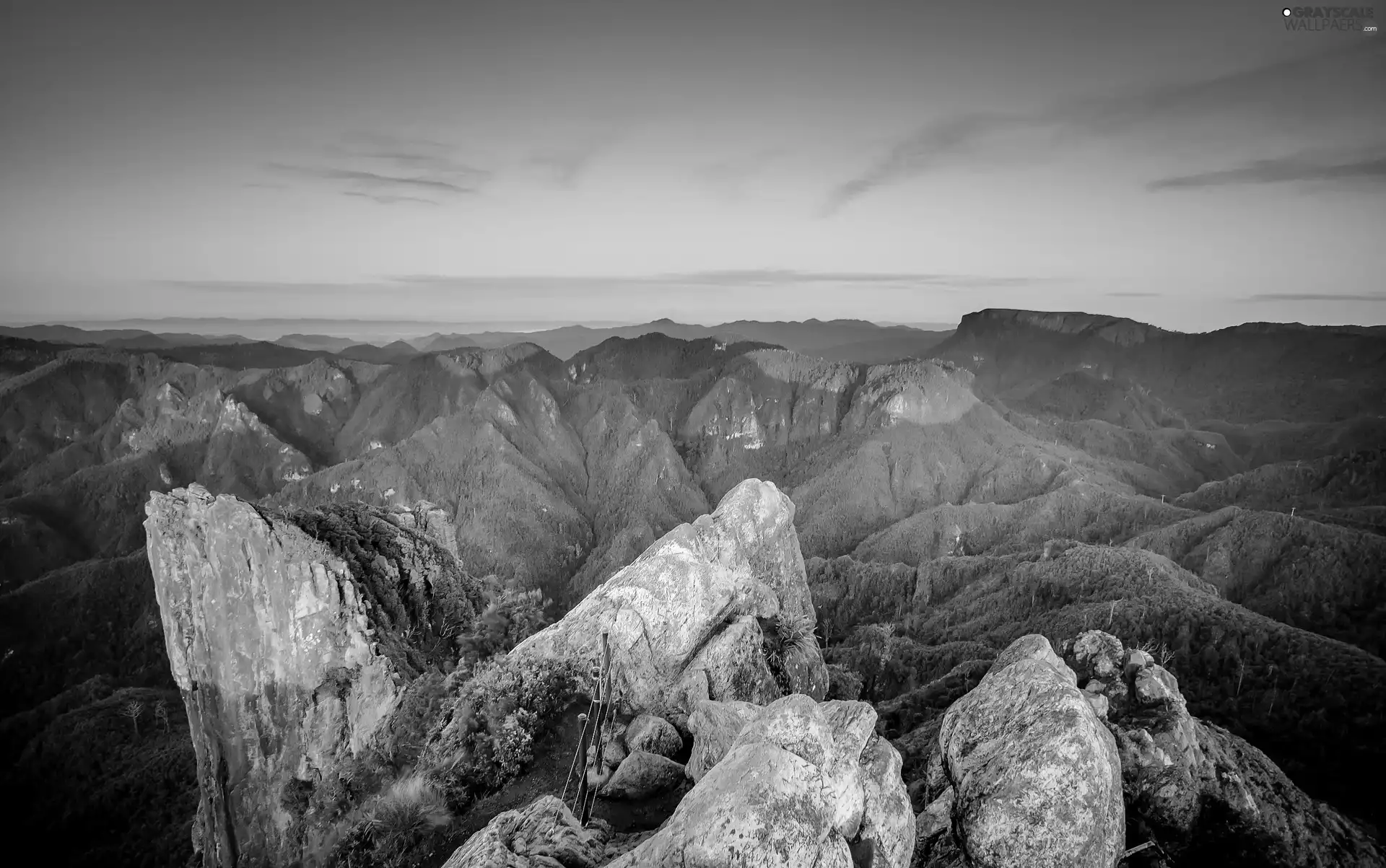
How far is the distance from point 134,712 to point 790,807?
100588mm

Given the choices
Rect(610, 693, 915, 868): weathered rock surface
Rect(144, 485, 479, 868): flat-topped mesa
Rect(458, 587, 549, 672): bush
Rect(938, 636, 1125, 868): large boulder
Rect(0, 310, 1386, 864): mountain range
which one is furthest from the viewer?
Rect(0, 310, 1386, 864): mountain range

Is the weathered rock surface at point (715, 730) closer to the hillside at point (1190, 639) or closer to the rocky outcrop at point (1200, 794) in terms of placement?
the rocky outcrop at point (1200, 794)

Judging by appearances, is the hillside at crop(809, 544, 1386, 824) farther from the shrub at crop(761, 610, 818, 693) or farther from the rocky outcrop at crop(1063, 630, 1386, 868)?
the rocky outcrop at crop(1063, 630, 1386, 868)

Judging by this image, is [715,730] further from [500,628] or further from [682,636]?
[500,628]

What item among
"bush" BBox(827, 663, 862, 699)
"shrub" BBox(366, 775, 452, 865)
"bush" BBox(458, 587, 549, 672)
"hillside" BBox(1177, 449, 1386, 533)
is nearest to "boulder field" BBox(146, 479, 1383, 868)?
"shrub" BBox(366, 775, 452, 865)

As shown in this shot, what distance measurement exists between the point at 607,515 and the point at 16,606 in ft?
402

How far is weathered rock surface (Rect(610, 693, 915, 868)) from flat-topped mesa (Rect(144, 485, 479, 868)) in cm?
1482

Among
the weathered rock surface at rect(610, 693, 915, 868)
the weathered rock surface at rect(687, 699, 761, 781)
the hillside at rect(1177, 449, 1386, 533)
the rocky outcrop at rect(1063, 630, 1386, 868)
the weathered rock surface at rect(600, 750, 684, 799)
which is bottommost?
the hillside at rect(1177, 449, 1386, 533)

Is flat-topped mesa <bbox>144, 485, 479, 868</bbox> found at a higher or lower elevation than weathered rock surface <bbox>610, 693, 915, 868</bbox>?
lower

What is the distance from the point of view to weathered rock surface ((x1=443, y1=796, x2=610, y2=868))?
28.3 ft

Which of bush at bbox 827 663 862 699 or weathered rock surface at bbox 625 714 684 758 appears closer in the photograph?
weathered rock surface at bbox 625 714 684 758

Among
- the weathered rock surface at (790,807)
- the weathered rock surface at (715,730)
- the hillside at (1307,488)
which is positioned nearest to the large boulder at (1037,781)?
the weathered rock surface at (790,807)

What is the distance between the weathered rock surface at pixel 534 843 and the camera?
8.64m

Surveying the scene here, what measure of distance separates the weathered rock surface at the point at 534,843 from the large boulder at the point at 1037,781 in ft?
26.3
